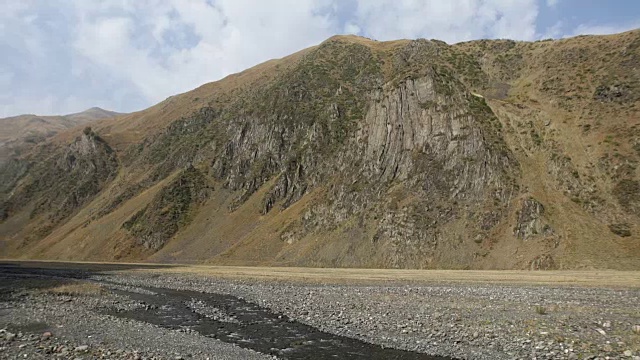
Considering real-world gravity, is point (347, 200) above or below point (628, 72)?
below

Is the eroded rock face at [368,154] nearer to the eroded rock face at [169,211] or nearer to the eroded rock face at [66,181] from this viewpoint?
the eroded rock face at [169,211]

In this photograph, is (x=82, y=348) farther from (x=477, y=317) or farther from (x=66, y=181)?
(x=66, y=181)

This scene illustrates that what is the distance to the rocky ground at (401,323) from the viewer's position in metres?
20.3

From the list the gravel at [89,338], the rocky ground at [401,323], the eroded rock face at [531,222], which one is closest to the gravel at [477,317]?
the rocky ground at [401,323]

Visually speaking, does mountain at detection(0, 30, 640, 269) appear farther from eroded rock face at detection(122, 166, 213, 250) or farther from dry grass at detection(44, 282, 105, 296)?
dry grass at detection(44, 282, 105, 296)

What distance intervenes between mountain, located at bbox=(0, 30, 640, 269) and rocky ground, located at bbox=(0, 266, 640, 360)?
3266 cm

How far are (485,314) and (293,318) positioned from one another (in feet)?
42.5

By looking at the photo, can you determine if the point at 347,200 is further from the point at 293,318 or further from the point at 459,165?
the point at 293,318

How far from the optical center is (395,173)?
92.4 meters

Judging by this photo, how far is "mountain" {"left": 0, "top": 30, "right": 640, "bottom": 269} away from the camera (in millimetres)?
74125

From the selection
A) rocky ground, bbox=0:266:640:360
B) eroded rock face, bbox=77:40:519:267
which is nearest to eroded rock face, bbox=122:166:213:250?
eroded rock face, bbox=77:40:519:267

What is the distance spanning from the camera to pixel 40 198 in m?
168

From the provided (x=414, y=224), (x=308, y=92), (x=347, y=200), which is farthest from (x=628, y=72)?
(x=308, y=92)

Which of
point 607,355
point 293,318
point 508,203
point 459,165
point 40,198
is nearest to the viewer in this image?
point 607,355
